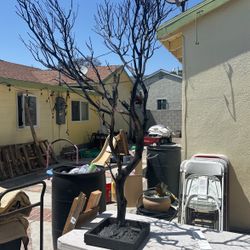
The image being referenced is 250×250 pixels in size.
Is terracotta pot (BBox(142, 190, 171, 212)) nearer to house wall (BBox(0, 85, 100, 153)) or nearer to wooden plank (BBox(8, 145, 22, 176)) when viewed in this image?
wooden plank (BBox(8, 145, 22, 176))

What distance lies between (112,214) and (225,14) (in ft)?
11.1

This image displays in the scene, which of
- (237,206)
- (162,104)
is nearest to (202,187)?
(237,206)

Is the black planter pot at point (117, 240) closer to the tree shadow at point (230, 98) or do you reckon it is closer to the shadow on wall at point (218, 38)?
the tree shadow at point (230, 98)

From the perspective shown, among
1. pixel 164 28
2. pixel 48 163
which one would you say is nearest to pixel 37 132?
pixel 48 163

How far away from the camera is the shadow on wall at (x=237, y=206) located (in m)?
4.72

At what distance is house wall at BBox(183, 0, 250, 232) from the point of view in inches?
183

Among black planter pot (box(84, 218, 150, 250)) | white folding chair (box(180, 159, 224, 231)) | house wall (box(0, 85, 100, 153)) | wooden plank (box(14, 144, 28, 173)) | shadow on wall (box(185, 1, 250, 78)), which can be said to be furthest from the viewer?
house wall (box(0, 85, 100, 153))

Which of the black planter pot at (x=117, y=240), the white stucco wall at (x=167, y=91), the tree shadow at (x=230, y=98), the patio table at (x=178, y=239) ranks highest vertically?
the white stucco wall at (x=167, y=91)

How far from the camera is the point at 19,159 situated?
10258 millimetres

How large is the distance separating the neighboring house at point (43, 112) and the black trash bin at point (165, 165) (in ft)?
8.31

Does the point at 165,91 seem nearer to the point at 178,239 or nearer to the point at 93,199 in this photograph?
the point at 93,199

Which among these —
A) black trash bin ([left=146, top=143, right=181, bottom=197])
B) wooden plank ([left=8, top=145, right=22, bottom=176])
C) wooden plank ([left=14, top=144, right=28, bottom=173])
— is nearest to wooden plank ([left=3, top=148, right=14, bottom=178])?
wooden plank ([left=8, top=145, right=22, bottom=176])

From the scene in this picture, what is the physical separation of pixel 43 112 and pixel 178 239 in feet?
33.6

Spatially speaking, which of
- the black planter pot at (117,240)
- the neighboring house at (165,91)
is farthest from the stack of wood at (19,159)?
the neighboring house at (165,91)
